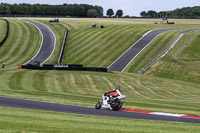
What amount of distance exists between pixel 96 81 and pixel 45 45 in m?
47.0

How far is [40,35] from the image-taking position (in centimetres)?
10194

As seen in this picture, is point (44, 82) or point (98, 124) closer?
point (98, 124)

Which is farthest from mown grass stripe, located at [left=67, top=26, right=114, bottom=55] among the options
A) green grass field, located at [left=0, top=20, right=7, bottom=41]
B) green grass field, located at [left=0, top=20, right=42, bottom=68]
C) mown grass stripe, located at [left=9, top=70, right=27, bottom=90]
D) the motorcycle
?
the motorcycle

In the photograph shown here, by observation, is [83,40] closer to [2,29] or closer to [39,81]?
[2,29]

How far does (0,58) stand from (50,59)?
11988 millimetres

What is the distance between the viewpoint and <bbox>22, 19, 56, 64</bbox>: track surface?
81.7 meters

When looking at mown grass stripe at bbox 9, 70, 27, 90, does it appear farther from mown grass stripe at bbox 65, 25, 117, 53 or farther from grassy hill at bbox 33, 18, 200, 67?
mown grass stripe at bbox 65, 25, 117, 53

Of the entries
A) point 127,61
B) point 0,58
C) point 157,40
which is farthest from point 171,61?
point 0,58

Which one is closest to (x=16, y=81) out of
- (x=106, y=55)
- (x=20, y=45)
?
(x=106, y=55)

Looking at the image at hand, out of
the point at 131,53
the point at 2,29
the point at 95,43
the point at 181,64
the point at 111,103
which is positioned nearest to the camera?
the point at 111,103

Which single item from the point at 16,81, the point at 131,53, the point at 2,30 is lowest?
the point at 16,81

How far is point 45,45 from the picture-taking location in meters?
92.9

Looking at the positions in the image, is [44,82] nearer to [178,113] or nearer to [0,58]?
[178,113]

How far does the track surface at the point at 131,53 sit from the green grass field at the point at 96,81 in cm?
159
